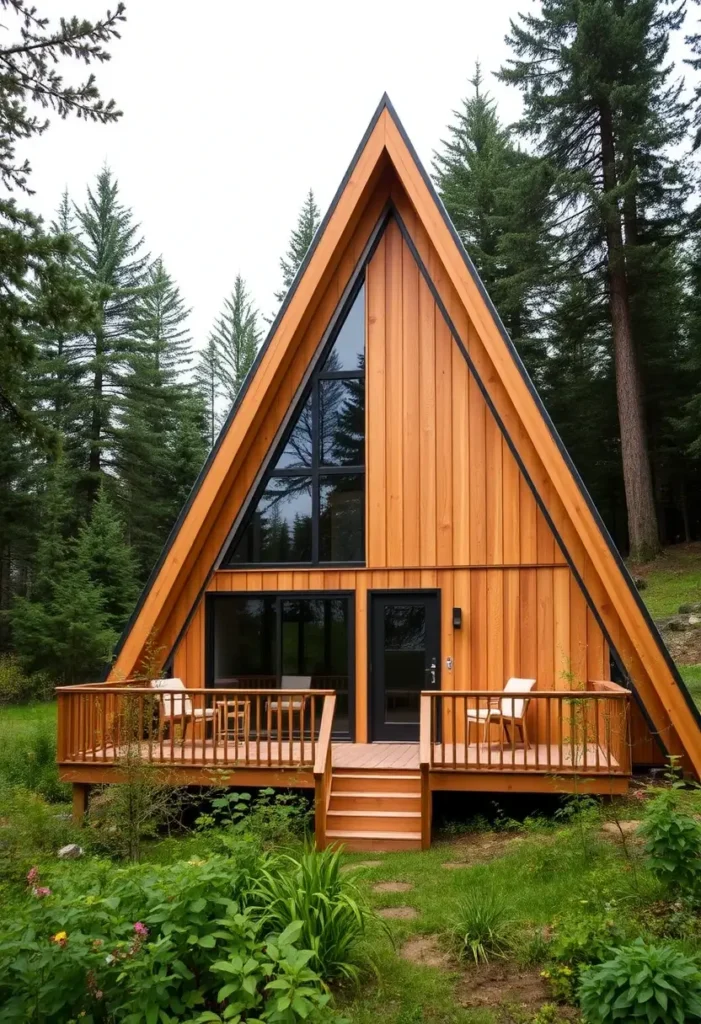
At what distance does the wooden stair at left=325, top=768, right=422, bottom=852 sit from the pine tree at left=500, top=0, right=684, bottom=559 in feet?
51.3

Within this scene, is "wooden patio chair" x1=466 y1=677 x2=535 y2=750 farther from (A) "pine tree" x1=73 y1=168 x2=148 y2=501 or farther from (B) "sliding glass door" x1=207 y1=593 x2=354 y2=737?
(A) "pine tree" x1=73 y1=168 x2=148 y2=501

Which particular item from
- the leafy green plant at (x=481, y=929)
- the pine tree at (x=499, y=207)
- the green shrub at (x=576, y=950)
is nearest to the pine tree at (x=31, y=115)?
the leafy green plant at (x=481, y=929)

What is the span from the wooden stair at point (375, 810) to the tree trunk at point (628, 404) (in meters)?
15.6

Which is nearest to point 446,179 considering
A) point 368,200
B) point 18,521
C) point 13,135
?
point 18,521

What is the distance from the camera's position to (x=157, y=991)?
146 inches

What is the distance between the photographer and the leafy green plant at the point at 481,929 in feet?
17.6

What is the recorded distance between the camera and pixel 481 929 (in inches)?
218

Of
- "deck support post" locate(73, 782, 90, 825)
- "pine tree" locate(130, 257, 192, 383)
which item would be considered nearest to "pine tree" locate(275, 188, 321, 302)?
"pine tree" locate(130, 257, 192, 383)

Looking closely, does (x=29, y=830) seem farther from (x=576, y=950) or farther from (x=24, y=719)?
(x=24, y=719)

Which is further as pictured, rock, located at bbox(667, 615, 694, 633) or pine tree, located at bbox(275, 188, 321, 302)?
pine tree, located at bbox(275, 188, 321, 302)

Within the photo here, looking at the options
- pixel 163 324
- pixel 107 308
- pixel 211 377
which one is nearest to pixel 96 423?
pixel 107 308

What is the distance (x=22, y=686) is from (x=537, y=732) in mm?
14392

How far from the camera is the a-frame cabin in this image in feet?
32.5

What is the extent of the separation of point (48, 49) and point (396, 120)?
5528mm
